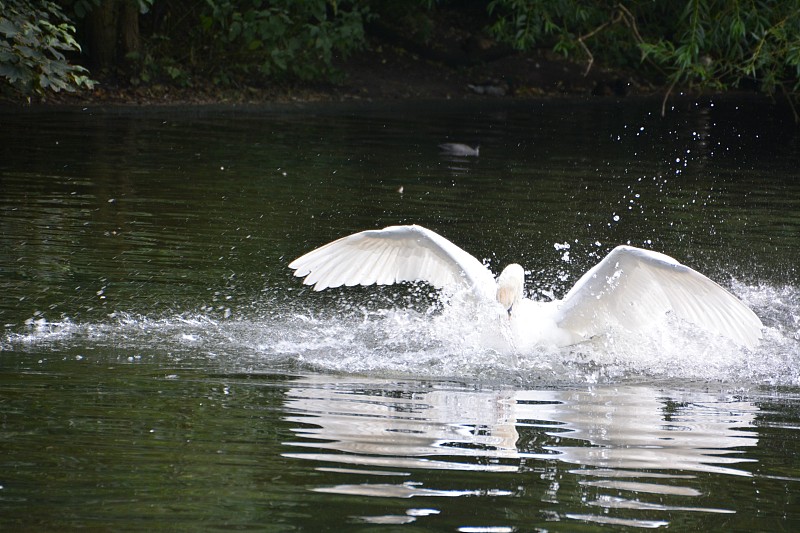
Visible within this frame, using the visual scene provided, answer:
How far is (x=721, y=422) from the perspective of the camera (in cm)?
541

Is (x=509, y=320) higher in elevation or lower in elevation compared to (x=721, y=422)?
higher

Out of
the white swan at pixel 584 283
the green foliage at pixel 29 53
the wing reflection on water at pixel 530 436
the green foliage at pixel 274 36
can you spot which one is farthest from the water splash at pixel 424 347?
the green foliage at pixel 274 36

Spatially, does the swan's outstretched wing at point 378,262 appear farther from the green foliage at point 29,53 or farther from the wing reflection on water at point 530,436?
the green foliage at point 29,53

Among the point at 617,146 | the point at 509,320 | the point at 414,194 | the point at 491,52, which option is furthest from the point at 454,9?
the point at 509,320

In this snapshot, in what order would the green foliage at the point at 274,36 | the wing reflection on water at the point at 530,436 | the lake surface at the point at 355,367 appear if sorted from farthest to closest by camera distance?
the green foliage at the point at 274,36
the wing reflection on water at the point at 530,436
the lake surface at the point at 355,367

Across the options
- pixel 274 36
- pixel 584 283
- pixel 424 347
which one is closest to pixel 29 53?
pixel 424 347

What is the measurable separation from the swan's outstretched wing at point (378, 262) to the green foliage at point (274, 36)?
12.9 metres

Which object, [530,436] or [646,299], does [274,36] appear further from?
[530,436]

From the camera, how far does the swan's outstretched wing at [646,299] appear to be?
6297 millimetres

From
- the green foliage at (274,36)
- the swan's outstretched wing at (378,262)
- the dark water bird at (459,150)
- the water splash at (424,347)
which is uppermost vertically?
the green foliage at (274,36)

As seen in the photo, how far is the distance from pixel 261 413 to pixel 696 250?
537cm

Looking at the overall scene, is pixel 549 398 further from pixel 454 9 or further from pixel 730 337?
pixel 454 9

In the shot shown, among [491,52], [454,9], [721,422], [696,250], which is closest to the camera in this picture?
[721,422]

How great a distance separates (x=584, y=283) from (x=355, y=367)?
50.9 inches
